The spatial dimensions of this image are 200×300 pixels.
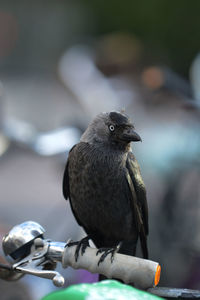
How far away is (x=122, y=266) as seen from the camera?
4.90ft

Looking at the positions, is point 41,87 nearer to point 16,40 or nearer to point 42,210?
point 16,40

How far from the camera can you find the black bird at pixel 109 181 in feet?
7.34

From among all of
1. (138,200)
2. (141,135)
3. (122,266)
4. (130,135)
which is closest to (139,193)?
(138,200)

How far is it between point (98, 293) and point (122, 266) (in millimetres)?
437

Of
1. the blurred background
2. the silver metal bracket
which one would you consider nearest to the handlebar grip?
the silver metal bracket

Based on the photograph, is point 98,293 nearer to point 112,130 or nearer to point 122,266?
point 122,266

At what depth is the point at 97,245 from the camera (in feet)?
8.50

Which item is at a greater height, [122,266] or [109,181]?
[109,181]

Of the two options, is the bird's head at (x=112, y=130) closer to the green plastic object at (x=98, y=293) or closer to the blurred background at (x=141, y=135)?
the blurred background at (x=141, y=135)

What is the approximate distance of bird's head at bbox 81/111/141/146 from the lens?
2186mm

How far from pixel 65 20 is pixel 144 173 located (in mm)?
10534

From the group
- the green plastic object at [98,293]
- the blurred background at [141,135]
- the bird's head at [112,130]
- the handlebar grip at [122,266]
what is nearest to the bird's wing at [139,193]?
the bird's head at [112,130]

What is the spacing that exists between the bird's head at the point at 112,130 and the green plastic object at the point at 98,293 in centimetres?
109

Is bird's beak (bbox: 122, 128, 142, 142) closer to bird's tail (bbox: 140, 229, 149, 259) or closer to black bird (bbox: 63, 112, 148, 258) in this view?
black bird (bbox: 63, 112, 148, 258)
